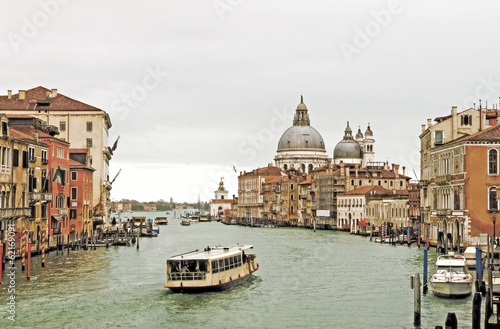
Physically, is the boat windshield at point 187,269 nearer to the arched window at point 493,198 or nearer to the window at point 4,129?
the window at point 4,129

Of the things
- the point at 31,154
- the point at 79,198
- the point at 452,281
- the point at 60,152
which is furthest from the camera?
the point at 79,198

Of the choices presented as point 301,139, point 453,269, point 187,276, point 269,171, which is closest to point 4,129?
point 187,276

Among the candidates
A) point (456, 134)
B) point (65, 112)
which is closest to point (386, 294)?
point (456, 134)

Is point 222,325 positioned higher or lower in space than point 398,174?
lower

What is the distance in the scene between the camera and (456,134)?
1887 inches

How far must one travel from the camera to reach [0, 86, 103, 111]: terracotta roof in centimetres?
6462

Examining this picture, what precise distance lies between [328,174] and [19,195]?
66803 millimetres

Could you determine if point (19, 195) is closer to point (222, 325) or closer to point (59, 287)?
point (59, 287)

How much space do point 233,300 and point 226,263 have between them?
2.65 m

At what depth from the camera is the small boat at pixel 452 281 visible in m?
25.0

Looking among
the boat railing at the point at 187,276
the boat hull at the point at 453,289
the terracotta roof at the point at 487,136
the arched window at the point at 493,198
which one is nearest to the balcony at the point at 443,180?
the arched window at the point at 493,198

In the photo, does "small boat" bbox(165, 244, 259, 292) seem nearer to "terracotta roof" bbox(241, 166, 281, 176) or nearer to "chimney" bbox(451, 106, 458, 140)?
"chimney" bbox(451, 106, 458, 140)

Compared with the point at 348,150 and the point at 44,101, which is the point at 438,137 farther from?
the point at 348,150

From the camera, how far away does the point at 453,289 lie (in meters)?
25.0
